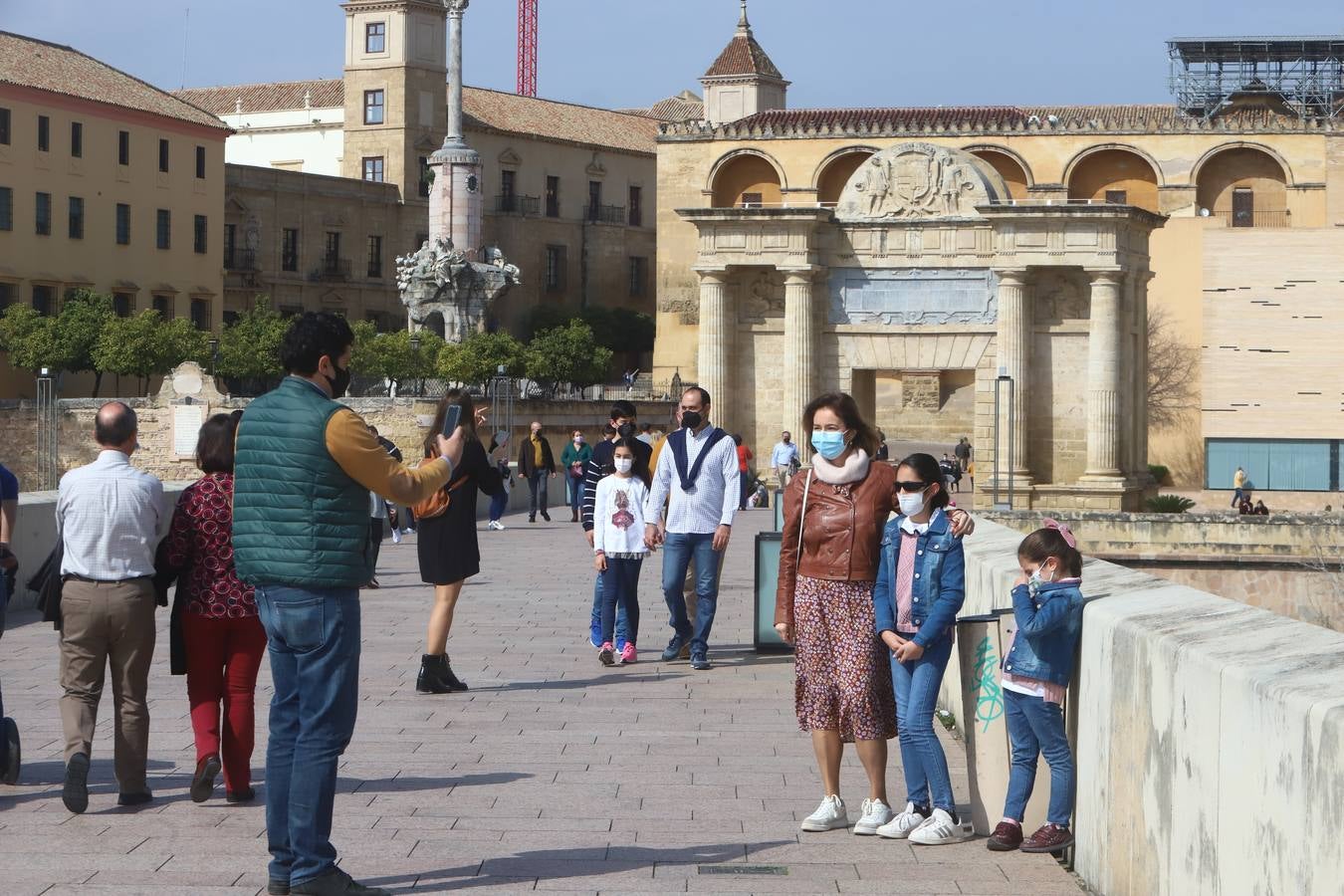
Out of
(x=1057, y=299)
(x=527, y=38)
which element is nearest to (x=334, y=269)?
(x=527, y=38)

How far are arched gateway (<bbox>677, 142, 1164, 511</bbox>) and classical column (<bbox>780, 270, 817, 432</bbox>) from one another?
0.08ft

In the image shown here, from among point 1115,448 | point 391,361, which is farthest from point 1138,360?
point 391,361

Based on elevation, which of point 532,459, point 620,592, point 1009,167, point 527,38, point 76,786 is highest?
point 527,38

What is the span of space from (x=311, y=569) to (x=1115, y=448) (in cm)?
2675

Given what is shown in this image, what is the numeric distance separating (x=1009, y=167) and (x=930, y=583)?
64.4m

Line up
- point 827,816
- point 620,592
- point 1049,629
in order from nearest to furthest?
point 1049,629, point 827,816, point 620,592

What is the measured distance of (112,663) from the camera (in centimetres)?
813

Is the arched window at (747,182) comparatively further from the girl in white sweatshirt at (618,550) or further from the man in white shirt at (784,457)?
the girl in white sweatshirt at (618,550)

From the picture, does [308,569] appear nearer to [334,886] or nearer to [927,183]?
[334,886]

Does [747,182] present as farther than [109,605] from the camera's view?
Yes

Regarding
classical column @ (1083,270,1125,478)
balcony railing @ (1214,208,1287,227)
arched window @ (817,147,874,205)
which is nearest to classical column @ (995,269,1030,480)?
classical column @ (1083,270,1125,478)

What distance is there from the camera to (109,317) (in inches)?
2429

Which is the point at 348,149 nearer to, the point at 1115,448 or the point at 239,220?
the point at 239,220

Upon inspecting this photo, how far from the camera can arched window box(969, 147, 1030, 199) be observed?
69.7 m
